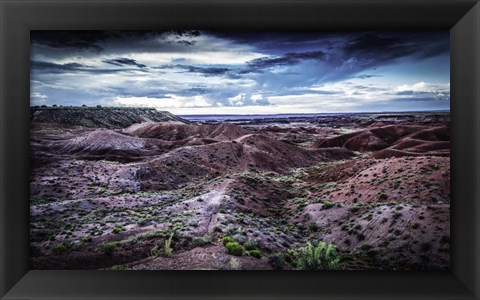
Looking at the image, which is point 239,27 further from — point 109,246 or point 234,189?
point 109,246

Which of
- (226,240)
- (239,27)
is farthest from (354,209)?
(239,27)

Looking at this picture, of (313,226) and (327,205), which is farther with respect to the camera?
(327,205)

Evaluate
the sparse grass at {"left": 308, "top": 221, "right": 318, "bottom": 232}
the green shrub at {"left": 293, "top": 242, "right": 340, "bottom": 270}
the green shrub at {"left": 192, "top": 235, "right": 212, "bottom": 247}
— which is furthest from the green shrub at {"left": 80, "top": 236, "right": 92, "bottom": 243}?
the sparse grass at {"left": 308, "top": 221, "right": 318, "bottom": 232}

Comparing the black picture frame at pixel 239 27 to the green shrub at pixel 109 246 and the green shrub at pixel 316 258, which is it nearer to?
the green shrub at pixel 316 258

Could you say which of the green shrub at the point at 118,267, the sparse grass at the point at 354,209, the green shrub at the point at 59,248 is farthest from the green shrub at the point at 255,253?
the green shrub at the point at 59,248

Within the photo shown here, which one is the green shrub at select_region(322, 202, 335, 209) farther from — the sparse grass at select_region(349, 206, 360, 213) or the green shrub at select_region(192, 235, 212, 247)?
the green shrub at select_region(192, 235, 212, 247)

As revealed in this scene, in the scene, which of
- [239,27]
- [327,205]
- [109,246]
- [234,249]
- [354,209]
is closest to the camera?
[239,27]
